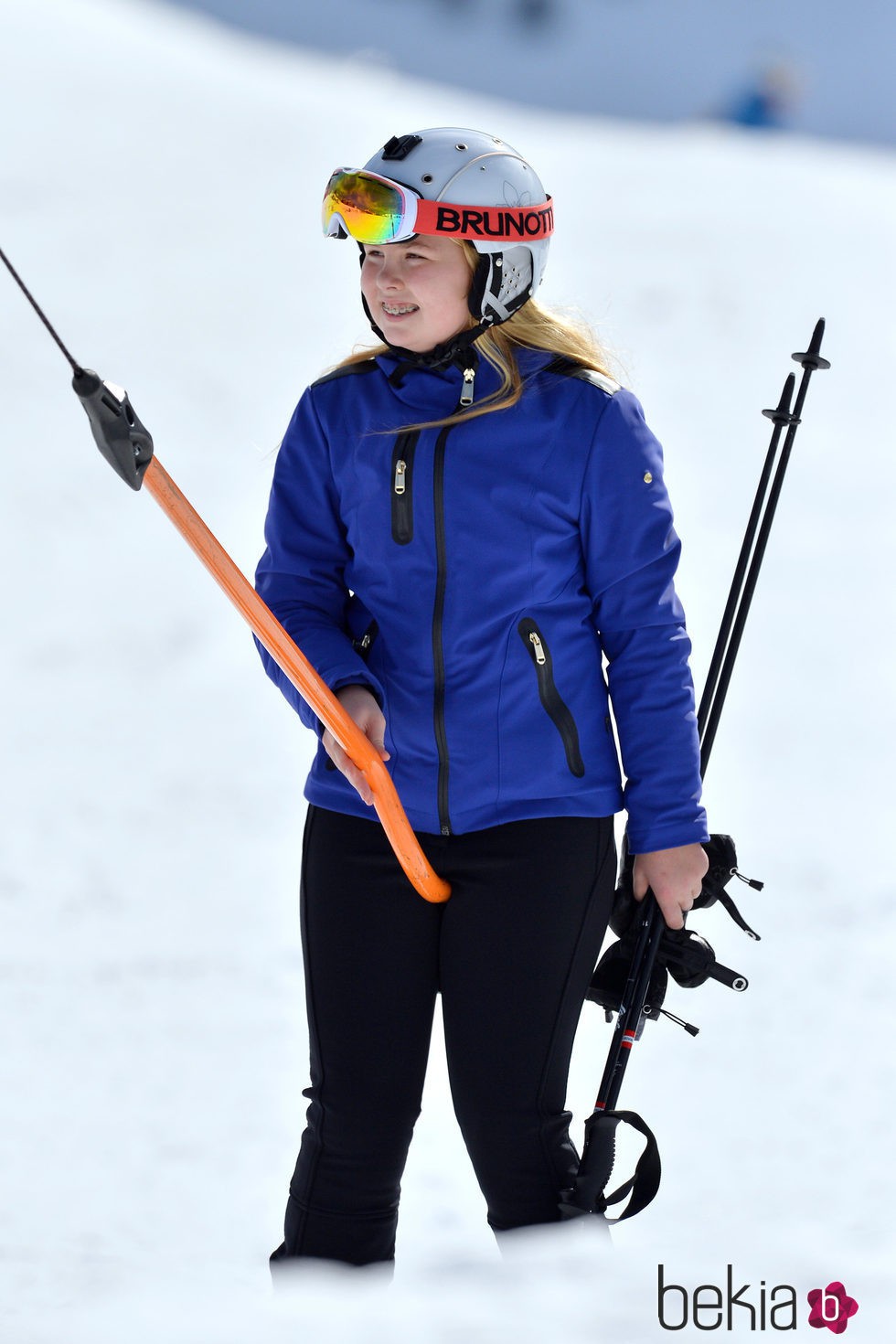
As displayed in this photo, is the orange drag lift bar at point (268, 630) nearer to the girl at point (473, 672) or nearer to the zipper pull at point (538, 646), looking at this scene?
the girl at point (473, 672)

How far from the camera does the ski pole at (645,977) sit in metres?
2.39

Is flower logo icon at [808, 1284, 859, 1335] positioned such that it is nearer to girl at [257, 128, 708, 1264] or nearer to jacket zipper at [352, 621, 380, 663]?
girl at [257, 128, 708, 1264]

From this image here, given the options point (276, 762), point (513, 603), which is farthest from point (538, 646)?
point (276, 762)

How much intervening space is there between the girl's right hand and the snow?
0.66 meters

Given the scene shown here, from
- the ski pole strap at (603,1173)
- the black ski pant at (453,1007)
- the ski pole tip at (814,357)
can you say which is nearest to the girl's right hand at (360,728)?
the black ski pant at (453,1007)

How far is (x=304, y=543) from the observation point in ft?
7.97

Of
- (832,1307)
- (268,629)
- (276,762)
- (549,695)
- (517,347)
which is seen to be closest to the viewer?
(268,629)

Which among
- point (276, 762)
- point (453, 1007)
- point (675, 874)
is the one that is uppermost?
point (675, 874)

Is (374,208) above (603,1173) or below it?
above

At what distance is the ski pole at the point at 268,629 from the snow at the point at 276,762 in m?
0.60

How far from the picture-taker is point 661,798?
234 cm

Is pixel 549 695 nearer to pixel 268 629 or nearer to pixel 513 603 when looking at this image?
pixel 513 603

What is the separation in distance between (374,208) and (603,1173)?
1433 mm

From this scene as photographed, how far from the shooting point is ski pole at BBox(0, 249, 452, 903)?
75.0 inches
